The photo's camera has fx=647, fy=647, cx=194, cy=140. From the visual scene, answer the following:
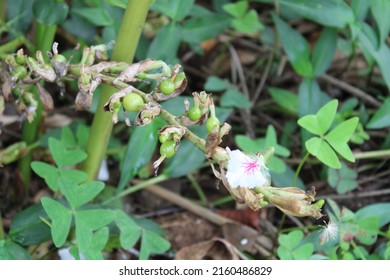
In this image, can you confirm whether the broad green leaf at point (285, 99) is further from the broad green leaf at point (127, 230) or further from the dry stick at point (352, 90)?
the broad green leaf at point (127, 230)

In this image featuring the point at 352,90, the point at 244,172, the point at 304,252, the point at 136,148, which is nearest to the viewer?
the point at 244,172

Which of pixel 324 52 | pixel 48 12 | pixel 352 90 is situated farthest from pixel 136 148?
pixel 352 90

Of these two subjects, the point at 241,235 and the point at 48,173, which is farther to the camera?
the point at 241,235

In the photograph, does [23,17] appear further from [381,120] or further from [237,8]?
[381,120]

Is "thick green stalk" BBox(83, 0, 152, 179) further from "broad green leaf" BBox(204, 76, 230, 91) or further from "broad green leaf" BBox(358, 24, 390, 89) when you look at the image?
"broad green leaf" BBox(358, 24, 390, 89)

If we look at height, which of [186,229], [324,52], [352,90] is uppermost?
[324,52]

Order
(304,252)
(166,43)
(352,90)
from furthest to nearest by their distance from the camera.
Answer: (352,90) → (166,43) → (304,252)
